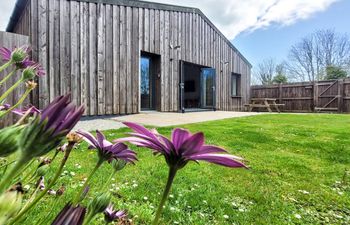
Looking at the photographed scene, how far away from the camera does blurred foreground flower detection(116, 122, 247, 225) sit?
325mm

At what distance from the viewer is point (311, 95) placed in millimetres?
14859

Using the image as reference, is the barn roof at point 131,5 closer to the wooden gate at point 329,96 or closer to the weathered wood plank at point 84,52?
the weathered wood plank at point 84,52

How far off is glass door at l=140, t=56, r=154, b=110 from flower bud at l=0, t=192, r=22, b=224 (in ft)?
27.9

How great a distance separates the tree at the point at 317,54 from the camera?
85.3 ft

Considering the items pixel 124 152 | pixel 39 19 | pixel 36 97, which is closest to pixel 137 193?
pixel 124 152

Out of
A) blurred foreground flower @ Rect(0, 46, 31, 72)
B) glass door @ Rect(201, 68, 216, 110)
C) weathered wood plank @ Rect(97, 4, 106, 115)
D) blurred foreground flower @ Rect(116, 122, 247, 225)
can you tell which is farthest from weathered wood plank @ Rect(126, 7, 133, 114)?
blurred foreground flower @ Rect(116, 122, 247, 225)

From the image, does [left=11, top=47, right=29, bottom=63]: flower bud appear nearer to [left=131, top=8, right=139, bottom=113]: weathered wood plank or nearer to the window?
[left=131, top=8, right=139, bottom=113]: weathered wood plank

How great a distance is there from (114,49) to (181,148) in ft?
23.4

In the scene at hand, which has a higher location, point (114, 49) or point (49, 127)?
point (114, 49)

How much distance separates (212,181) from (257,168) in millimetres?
672

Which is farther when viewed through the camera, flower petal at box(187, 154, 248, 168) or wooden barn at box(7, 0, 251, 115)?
wooden barn at box(7, 0, 251, 115)

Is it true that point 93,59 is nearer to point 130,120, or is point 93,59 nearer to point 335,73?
point 130,120

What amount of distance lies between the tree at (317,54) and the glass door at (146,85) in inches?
868

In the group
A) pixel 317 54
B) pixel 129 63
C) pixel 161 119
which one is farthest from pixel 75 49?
pixel 317 54
